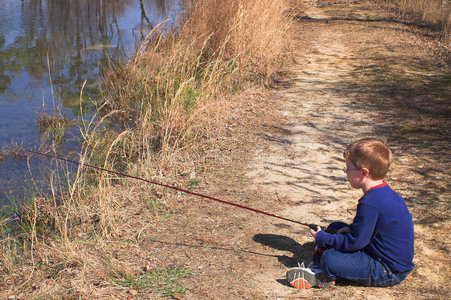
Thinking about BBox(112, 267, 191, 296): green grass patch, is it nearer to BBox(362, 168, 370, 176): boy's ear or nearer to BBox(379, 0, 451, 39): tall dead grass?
BBox(362, 168, 370, 176): boy's ear

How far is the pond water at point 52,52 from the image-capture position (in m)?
7.06

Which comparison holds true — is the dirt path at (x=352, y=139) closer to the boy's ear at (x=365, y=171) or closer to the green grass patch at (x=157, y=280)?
the green grass patch at (x=157, y=280)

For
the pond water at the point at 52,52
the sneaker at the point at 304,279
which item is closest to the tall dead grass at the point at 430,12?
the pond water at the point at 52,52

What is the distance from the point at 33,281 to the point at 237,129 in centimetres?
337

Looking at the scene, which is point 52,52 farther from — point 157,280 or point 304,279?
point 304,279

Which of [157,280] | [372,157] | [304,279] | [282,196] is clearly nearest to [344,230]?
[304,279]

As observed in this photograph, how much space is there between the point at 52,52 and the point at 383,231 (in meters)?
9.56

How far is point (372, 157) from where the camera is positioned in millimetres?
3076

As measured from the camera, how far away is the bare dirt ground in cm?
331

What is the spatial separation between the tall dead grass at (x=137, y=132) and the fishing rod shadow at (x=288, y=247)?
119cm

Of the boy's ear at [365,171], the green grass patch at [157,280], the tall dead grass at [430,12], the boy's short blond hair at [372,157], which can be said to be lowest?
the green grass patch at [157,280]

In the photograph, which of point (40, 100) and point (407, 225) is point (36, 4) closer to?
point (40, 100)

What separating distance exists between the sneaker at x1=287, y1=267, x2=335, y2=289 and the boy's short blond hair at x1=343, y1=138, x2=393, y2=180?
0.75 meters

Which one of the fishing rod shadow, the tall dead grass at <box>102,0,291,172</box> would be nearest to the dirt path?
the fishing rod shadow
